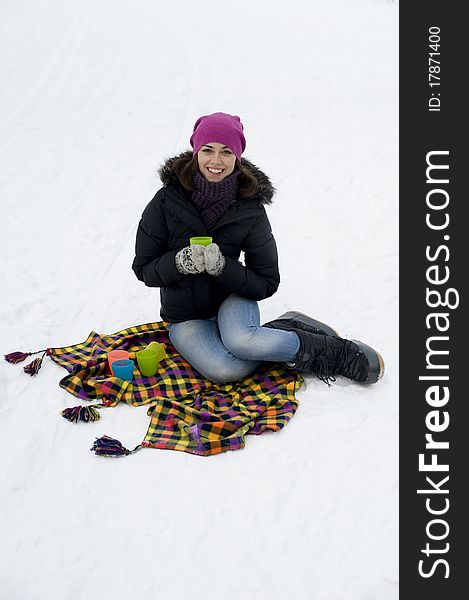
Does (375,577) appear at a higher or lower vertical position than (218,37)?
lower

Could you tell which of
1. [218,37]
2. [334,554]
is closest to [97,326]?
[334,554]

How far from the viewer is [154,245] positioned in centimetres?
325

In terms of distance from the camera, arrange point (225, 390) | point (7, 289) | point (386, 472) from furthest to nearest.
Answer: point (7, 289) < point (225, 390) < point (386, 472)

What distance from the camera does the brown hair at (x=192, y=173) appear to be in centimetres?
319

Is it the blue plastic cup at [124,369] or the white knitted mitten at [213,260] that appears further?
the blue plastic cup at [124,369]

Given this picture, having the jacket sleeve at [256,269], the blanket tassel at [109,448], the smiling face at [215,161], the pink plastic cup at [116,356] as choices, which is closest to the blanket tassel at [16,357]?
the pink plastic cup at [116,356]

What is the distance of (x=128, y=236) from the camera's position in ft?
16.7

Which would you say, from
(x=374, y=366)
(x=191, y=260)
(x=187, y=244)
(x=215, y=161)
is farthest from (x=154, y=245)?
(x=374, y=366)

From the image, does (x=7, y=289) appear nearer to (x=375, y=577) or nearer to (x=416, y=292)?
(x=416, y=292)

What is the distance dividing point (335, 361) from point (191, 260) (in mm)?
880

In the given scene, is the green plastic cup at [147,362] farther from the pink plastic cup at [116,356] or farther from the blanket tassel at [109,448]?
the blanket tassel at [109,448]

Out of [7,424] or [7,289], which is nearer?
[7,424]

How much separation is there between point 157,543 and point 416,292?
7.91ft

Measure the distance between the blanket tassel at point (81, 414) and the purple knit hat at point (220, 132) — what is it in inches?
53.5
